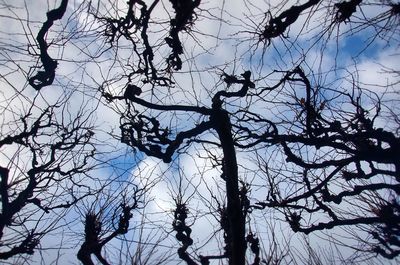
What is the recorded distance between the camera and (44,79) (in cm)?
546

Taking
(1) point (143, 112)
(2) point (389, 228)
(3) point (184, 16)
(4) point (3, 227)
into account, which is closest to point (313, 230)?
(2) point (389, 228)

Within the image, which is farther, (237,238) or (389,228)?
(389,228)

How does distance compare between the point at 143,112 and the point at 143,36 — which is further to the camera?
the point at 143,112

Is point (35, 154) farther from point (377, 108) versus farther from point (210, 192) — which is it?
point (377, 108)

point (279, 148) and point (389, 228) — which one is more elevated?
point (279, 148)

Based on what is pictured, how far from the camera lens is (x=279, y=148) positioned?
6.65 meters

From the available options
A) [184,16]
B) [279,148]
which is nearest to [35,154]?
[184,16]

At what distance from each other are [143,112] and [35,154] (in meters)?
3.22

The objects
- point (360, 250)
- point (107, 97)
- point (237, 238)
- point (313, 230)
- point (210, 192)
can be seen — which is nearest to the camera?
point (237, 238)

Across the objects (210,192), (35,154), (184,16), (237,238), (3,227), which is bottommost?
(237,238)

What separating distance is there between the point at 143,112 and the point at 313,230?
4478 millimetres

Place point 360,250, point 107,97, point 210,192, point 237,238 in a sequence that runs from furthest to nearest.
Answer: point 210,192 → point 360,250 → point 107,97 → point 237,238

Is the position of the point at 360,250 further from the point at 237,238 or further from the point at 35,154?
the point at 35,154

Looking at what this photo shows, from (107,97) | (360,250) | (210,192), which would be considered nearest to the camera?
(107,97)
